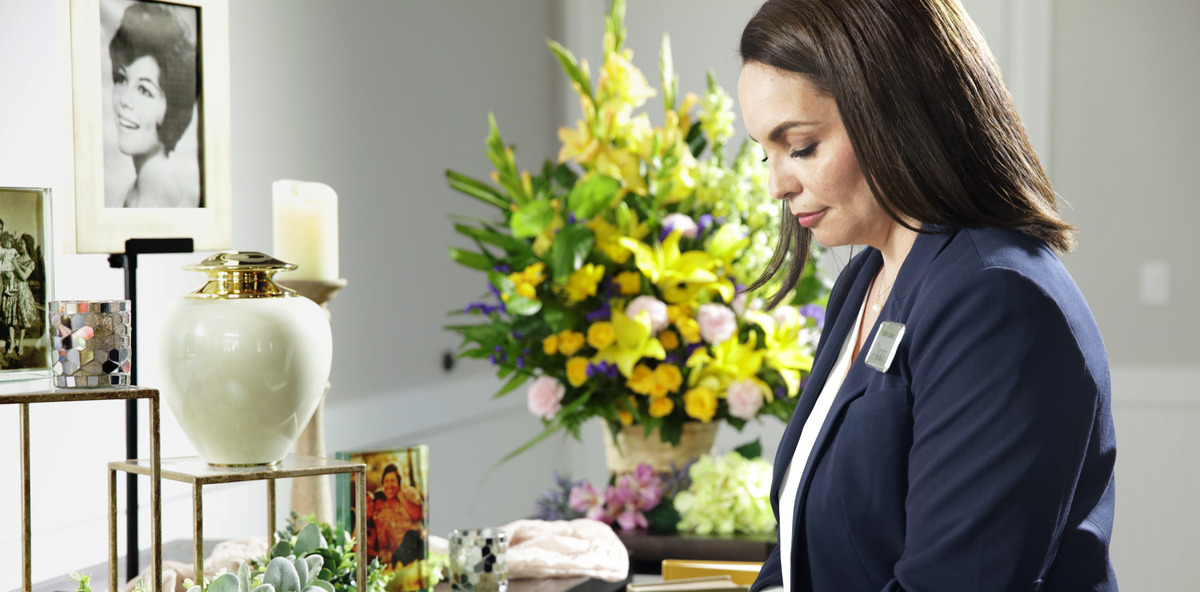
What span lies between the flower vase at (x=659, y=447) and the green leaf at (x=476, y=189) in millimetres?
452

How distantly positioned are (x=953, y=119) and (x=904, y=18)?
0.32ft

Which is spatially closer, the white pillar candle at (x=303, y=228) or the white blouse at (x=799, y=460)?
the white blouse at (x=799, y=460)

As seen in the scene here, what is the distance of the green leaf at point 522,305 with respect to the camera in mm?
1764

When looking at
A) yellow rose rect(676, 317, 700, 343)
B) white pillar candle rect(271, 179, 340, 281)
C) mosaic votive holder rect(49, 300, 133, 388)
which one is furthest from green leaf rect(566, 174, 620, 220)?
mosaic votive holder rect(49, 300, 133, 388)

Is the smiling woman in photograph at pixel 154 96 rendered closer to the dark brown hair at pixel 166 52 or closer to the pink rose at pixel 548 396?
the dark brown hair at pixel 166 52

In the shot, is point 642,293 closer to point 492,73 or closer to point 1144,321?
point 492,73

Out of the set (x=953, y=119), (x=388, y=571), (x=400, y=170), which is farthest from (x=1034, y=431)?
(x=400, y=170)

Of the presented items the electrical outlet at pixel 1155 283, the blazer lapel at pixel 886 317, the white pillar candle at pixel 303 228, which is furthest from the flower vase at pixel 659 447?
the electrical outlet at pixel 1155 283

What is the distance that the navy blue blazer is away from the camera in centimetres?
82

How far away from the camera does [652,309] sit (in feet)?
5.70

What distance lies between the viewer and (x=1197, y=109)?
314 cm

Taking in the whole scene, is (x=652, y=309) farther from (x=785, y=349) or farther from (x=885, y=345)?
(x=885, y=345)

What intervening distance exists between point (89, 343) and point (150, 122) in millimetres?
429

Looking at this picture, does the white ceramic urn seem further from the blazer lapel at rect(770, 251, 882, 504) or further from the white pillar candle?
the blazer lapel at rect(770, 251, 882, 504)
